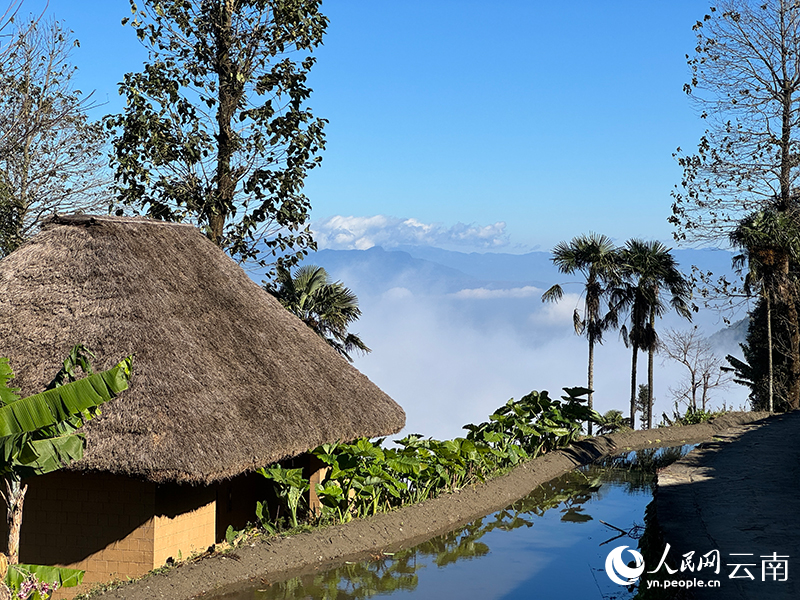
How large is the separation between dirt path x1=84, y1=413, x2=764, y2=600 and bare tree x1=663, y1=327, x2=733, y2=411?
15.3m

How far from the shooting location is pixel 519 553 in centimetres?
1219

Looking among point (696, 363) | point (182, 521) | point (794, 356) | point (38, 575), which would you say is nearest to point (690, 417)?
point (794, 356)

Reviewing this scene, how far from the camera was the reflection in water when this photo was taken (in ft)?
33.7

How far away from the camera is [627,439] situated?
73.5ft

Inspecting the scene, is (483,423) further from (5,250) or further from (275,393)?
(5,250)

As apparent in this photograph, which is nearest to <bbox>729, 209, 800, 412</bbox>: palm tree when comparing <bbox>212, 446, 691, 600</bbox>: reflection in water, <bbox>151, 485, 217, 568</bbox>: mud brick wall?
<bbox>212, 446, 691, 600</bbox>: reflection in water

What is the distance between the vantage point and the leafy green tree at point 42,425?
700cm

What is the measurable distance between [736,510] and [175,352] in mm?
7729

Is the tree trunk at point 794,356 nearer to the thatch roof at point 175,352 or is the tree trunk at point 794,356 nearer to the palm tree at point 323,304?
A: the palm tree at point 323,304

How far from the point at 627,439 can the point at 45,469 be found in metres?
17.8

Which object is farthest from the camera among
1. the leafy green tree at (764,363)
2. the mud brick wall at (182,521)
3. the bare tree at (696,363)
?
the bare tree at (696,363)

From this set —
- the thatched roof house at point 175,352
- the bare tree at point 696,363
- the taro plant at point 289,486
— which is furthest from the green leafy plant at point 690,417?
the taro plant at point 289,486

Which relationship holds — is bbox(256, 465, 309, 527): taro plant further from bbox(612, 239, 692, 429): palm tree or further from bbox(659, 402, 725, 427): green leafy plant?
bbox(612, 239, 692, 429): palm tree

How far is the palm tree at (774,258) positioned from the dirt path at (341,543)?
10050 millimetres
